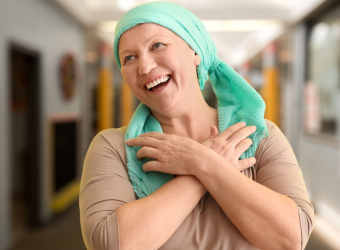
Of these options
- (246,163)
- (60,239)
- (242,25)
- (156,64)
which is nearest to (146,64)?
(156,64)

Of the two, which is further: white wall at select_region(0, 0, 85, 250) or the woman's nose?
white wall at select_region(0, 0, 85, 250)

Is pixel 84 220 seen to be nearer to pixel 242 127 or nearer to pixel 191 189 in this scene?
pixel 191 189

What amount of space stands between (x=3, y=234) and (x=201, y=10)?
4.20 m

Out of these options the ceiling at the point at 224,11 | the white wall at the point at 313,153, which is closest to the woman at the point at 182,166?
the white wall at the point at 313,153

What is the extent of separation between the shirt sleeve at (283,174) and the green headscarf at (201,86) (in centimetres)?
4

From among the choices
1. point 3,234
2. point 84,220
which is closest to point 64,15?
point 3,234

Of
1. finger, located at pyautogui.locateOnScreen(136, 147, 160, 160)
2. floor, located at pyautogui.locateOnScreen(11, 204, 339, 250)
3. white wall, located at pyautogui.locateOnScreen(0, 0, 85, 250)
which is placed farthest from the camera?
floor, located at pyautogui.locateOnScreen(11, 204, 339, 250)

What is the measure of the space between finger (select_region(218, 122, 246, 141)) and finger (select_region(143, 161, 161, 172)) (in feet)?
0.67

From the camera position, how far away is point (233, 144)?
89cm

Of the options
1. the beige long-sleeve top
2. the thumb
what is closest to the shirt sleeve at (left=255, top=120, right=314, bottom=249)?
the beige long-sleeve top

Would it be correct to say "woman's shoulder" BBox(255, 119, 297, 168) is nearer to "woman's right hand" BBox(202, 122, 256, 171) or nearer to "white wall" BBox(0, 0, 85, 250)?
"woman's right hand" BBox(202, 122, 256, 171)

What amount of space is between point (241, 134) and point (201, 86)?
0.97ft

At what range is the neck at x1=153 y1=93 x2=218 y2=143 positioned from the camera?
1.04 m

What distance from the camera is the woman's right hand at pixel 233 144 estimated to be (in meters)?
0.88
